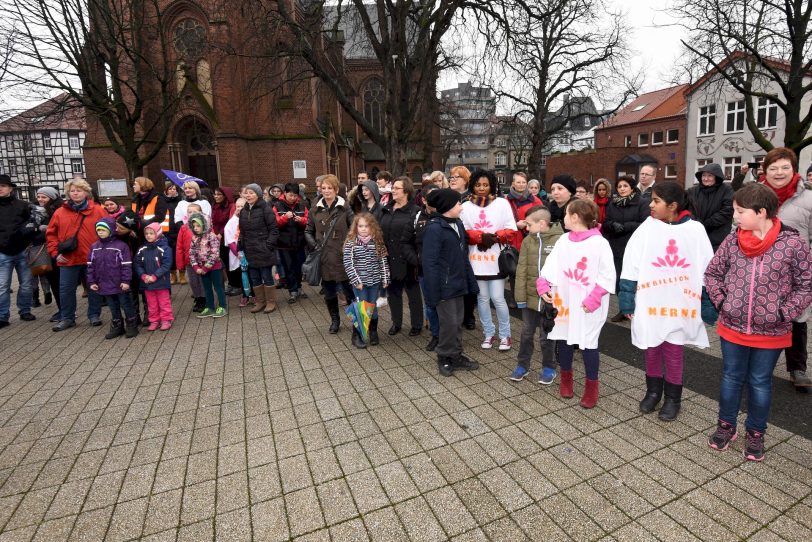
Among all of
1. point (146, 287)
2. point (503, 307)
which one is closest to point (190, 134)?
point (146, 287)

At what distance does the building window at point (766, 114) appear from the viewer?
99.0ft

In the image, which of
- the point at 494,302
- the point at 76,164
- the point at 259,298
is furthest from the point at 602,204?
the point at 76,164

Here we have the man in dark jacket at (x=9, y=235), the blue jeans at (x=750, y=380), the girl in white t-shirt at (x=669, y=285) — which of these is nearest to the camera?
the blue jeans at (x=750, y=380)

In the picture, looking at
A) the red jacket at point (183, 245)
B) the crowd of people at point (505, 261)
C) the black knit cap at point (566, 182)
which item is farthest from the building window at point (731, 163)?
the red jacket at point (183, 245)

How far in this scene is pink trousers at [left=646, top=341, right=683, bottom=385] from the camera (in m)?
3.58

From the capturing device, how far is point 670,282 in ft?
11.7

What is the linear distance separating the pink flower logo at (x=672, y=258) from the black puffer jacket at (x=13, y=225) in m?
8.95

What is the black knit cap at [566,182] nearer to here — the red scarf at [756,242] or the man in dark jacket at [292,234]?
the red scarf at [756,242]

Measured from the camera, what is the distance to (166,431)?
3.80 metres

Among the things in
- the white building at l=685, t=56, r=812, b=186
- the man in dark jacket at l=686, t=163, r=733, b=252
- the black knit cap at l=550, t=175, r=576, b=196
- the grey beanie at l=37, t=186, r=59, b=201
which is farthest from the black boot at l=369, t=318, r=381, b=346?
the white building at l=685, t=56, r=812, b=186

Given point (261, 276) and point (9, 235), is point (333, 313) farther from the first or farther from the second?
point (9, 235)

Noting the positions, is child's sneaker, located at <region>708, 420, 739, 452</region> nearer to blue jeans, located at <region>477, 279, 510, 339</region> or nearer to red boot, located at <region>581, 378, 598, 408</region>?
red boot, located at <region>581, 378, 598, 408</region>

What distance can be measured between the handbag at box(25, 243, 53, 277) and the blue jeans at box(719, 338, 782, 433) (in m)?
9.20

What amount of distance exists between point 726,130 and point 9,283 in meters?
41.2
